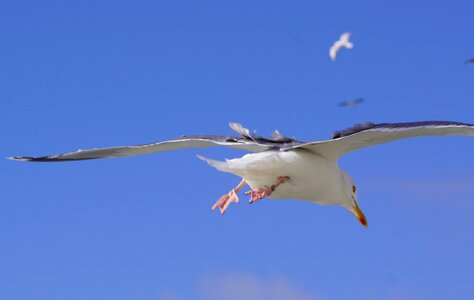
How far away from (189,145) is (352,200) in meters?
2.48

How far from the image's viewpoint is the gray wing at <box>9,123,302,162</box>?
13.3 metres

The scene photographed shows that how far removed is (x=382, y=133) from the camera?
12.6m

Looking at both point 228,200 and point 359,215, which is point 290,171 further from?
point 359,215

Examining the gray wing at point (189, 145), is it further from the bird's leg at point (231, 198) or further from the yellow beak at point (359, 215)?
the yellow beak at point (359, 215)

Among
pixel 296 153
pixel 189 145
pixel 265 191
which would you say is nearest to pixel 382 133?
pixel 296 153

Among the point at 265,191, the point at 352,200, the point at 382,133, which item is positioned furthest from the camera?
the point at 352,200

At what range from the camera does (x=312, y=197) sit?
13.7 metres

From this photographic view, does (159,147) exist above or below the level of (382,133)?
above

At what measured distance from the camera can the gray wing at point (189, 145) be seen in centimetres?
1330

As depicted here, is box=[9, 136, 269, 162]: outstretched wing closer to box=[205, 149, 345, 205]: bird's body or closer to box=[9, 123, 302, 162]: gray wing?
box=[9, 123, 302, 162]: gray wing

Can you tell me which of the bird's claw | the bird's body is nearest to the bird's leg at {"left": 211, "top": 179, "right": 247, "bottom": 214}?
the bird's claw

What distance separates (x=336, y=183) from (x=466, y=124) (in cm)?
215

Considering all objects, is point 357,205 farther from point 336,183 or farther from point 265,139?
point 265,139

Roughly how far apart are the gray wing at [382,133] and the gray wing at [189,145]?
381 millimetres
